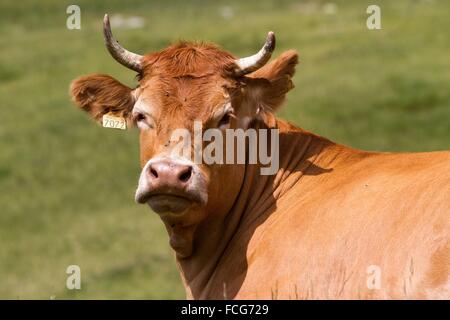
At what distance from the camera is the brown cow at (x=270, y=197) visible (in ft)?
28.8

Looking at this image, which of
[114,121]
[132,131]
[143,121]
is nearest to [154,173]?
[143,121]

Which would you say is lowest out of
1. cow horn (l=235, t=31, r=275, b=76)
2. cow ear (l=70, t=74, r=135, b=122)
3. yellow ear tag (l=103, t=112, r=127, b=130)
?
yellow ear tag (l=103, t=112, r=127, b=130)

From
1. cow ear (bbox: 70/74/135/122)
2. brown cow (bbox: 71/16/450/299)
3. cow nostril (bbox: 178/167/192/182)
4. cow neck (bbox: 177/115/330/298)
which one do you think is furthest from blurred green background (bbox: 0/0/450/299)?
cow nostril (bbox: 178/167/192/182)

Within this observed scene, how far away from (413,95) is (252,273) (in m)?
25.2

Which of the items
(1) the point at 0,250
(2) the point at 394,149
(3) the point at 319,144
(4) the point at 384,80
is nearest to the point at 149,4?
(4) the point at 384,80

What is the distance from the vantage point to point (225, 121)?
10.1 metres

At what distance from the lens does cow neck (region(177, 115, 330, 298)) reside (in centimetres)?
1038

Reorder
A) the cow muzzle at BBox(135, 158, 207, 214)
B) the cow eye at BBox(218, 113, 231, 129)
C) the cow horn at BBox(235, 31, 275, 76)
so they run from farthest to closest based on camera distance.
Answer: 1. the cow horn at BBox(235, 31, 275, 76)
2. the cow eye at BBox(218, 113, 231, 129)
3. the cow muzzle at BBox(135, 158, 207, 214)

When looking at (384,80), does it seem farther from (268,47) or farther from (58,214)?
(268,47)

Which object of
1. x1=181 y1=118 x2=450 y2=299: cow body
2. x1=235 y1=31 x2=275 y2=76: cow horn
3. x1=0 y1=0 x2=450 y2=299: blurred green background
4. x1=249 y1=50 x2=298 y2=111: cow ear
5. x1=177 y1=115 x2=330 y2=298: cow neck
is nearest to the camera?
x1=181 y1=118 x2=450 y2=299: cow body

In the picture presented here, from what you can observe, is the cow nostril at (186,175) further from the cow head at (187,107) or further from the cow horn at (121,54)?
the cow horn at (121,54)

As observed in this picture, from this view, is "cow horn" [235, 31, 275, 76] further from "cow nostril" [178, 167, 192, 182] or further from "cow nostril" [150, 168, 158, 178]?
"cow nostril" [150, 168, 158, 178]

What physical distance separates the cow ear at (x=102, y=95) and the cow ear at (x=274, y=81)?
121 cm

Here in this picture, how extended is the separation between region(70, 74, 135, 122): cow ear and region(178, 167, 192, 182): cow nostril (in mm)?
1724
